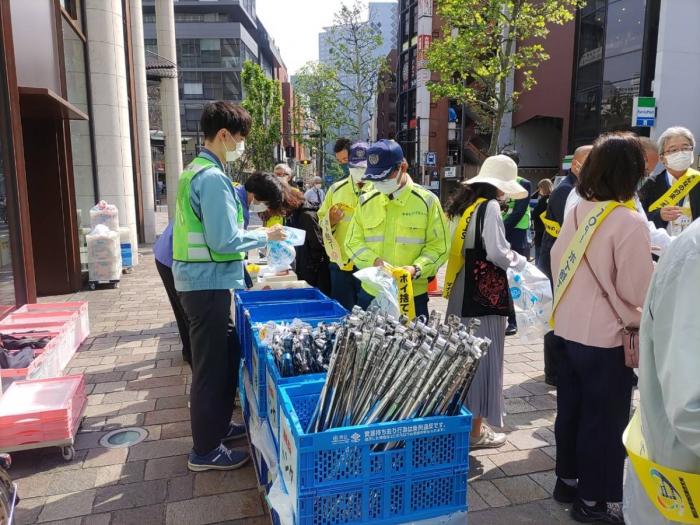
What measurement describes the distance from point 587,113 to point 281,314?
66.8ft

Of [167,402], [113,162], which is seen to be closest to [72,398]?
[167,402]

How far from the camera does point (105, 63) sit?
9.41 metres

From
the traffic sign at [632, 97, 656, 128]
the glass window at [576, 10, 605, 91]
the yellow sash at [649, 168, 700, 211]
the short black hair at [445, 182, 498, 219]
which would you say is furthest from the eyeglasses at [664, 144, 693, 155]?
the glass window at [576, 10, 605, 91]

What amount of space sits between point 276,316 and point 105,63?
319 inches

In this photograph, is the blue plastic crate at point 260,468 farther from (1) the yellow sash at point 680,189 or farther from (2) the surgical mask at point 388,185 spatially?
(1) the yellow sash at point 680,189

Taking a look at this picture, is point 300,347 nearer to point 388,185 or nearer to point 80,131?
point 388,185

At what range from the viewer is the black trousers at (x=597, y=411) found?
249 centimetres

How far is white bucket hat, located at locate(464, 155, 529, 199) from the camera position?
3.16m

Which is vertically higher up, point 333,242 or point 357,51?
point 357,51

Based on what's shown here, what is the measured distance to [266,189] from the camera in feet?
14.8

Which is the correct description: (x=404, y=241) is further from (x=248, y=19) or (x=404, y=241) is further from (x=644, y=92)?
(x=248, y=19)

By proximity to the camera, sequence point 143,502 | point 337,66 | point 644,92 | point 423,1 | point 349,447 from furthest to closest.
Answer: point 423,1
point 337,66
point 644,92
point 143,502
point 349,447

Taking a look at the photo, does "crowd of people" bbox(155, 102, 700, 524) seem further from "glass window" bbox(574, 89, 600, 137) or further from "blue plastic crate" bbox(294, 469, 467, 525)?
"glass window" bbox(574, 89, 600, 137)

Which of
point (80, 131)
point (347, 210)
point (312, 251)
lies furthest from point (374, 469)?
point (80, 131)
